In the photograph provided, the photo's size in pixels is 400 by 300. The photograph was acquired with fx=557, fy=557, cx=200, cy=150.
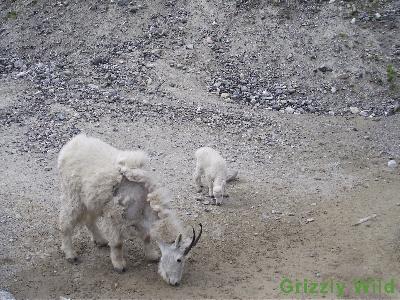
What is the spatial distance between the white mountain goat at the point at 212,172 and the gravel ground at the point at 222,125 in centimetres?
33

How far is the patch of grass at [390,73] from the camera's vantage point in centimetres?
1745

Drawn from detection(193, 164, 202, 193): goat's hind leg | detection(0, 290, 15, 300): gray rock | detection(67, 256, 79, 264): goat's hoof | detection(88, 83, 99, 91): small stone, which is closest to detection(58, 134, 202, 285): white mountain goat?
detection(67, 256, 79, 264): goat's hoof

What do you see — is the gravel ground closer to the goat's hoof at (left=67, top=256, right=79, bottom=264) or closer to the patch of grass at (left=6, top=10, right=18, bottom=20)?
the goat's hoof at (left=67, top=256, right=79, bottom=264)

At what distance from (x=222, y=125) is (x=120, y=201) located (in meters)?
6.42

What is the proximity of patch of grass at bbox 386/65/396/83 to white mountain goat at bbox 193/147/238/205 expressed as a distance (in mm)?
8028

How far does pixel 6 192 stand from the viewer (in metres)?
11.7

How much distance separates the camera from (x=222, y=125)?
15.0m

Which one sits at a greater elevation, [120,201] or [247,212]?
[120,201]

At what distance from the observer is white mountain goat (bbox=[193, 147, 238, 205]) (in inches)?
451

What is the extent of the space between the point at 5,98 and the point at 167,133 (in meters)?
5.20

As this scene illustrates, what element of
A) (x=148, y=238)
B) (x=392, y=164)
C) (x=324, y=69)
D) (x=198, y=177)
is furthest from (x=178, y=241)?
(x=324, y=69)

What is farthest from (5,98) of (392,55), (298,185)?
(392,55)

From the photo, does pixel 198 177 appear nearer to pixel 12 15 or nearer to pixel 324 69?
pixel 324 69

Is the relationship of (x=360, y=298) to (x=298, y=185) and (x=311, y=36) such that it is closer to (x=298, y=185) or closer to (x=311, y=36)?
(x=298, y=185)
